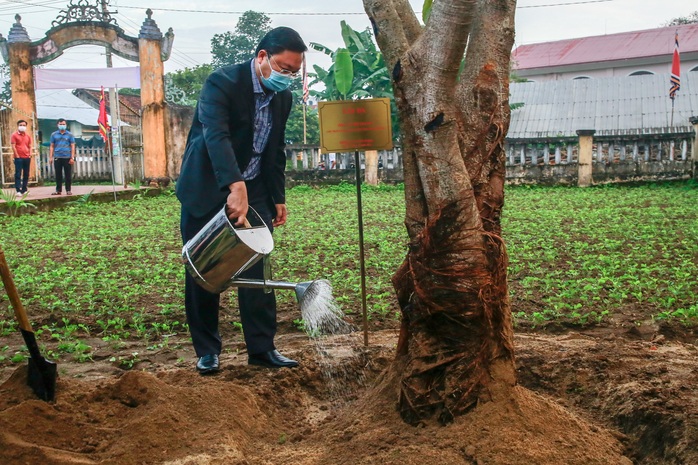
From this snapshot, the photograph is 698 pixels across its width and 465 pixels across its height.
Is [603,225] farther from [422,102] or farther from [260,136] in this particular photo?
[422,102]

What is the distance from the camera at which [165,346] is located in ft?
15.9

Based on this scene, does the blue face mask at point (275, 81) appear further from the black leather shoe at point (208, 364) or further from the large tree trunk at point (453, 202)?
the black leather shoe at point (208, 364)

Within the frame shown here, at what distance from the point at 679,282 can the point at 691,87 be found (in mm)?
22843

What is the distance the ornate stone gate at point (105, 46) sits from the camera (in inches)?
730

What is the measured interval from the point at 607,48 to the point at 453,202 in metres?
36.1

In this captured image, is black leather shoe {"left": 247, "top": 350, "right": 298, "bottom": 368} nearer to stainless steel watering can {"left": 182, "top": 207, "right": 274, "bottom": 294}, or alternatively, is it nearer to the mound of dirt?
the mound of dirt

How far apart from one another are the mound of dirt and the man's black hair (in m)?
1.81

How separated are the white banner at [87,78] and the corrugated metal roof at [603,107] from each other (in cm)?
1349

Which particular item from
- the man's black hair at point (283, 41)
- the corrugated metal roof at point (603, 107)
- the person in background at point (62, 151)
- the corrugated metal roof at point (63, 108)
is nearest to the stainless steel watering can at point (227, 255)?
the man's black hair at point (283, 41)

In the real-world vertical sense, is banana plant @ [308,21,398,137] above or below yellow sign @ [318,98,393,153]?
above

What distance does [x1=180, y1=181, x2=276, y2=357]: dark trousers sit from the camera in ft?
13.5

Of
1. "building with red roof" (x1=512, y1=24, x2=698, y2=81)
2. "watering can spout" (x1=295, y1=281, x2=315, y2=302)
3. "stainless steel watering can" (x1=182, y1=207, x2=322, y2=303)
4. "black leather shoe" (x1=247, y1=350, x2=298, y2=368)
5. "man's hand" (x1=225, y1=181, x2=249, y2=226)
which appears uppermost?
"building with red roof" (x1=512, y1=24, x2=698, y2=81)

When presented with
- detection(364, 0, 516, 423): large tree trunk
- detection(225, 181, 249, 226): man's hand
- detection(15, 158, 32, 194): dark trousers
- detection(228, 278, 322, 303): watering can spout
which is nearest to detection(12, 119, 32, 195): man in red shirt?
detection(15, 158, 32, 194): dark trousers

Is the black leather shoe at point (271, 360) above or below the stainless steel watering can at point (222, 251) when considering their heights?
below
